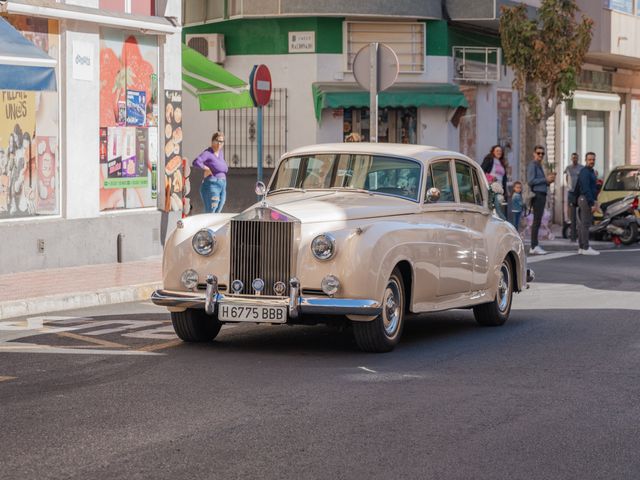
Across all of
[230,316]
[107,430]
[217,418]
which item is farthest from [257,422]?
[230,316]

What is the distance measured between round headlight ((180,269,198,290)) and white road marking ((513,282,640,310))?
515 cm

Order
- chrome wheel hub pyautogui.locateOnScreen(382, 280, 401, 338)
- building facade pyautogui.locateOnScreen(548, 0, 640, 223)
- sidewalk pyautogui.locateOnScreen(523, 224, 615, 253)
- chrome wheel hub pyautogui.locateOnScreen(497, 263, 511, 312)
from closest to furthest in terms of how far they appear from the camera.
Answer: chrome wheel hub pyautogui.locateOnScreen(382, 280, 401, 338), chrome wheel hub pyautogui.locateOnScreen(497, 263, 511, 312), sidewalk pyautogui.locateOnScreen(523, 224, 615, 253), building facade pyautogui.locateOnScreen(548, 0, 640, 223)

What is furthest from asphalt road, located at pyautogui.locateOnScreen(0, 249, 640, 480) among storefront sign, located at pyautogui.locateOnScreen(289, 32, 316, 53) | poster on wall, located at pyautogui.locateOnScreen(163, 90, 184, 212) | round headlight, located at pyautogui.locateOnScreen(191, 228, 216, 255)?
storefront sign, located at pyautogui.locateOnScreen(289, 32, 316, 53)

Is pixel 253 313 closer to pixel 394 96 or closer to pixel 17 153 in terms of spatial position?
pixel 17 153

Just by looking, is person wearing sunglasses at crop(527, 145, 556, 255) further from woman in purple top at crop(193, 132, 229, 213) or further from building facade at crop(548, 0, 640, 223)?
building facade at crop(548, 0, 640, 223)

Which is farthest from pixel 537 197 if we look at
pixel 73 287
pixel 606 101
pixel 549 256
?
pixel 606 101

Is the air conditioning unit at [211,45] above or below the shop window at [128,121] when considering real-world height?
above

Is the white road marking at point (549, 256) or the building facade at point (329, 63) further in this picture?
the building facade at point (329, 63)

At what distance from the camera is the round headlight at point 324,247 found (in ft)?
34.7

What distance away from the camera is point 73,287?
51.5ft

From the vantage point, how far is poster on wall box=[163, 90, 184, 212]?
2142 centimetres

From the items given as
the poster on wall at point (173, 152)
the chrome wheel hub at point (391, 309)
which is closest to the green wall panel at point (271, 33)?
the poster on wall at point (173, 152)

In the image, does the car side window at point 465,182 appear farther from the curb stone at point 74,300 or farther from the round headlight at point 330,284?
the curb stone at point 74,300

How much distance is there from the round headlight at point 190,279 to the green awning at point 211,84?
12272 mm
